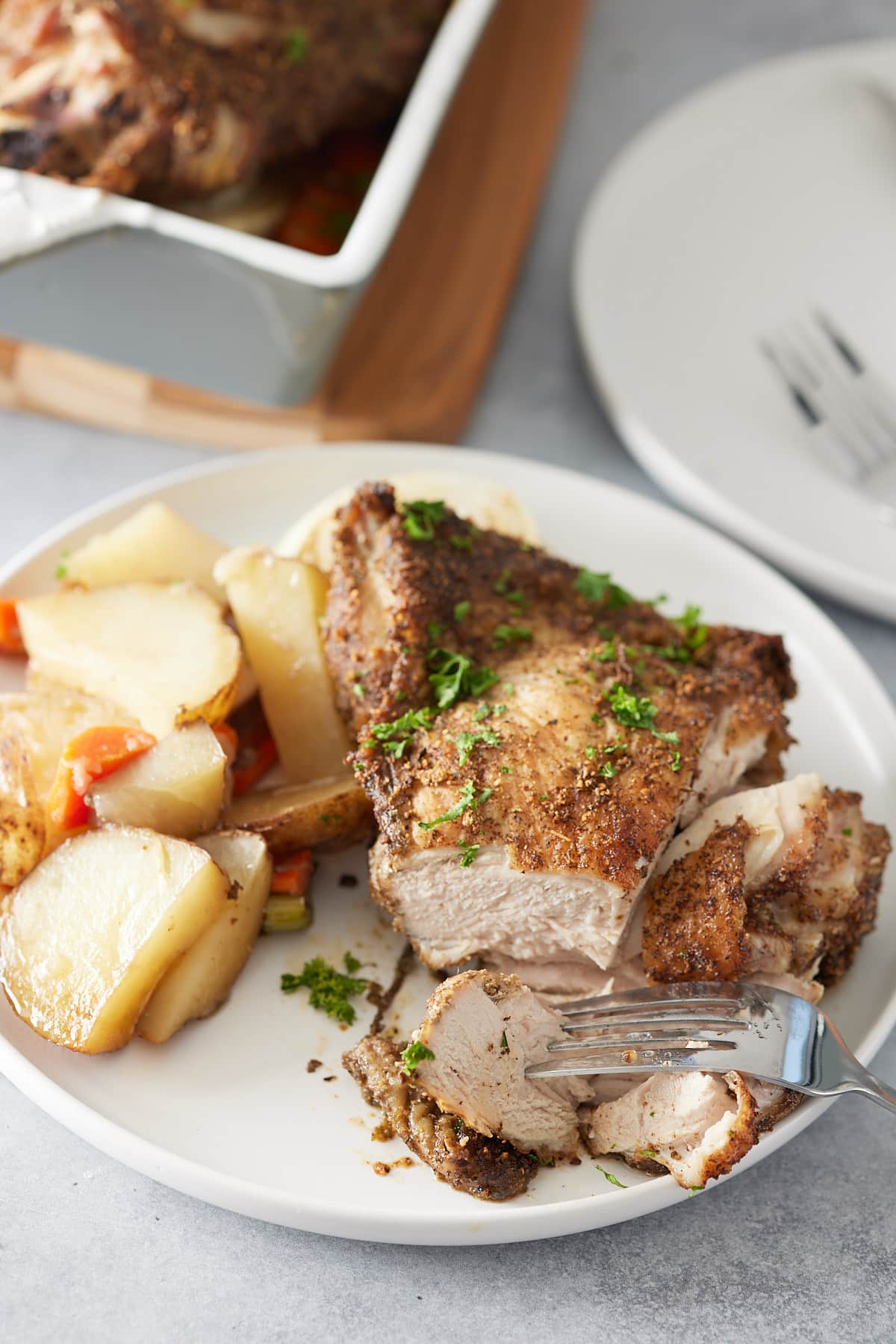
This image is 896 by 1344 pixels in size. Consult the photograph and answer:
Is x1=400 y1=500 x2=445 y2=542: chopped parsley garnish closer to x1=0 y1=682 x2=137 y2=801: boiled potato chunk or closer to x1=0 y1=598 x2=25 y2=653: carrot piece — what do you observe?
x1=0 y1=682 x2=137 y2=801: boiled potato chunk

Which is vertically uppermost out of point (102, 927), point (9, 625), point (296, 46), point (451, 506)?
point (296, 46)

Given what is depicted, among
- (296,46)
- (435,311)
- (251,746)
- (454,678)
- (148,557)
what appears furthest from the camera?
(435,311)

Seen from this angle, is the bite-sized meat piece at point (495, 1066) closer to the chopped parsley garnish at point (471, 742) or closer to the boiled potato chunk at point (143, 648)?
the chopped parsley garnish at point (471, 742)

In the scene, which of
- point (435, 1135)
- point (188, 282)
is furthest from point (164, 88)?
point (435, 1135)

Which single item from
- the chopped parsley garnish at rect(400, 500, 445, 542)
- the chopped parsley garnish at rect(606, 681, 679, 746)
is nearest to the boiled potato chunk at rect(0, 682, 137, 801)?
the chopped parsley garnish at rect(400, 500, 445, 542)

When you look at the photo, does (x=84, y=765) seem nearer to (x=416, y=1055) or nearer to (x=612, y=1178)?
(x=416, y=1055)

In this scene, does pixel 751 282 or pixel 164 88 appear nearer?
pixel 164 88

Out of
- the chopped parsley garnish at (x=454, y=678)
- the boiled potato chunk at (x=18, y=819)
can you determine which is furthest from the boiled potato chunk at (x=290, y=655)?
the boiled potato chunk at (x=18, y=819)
